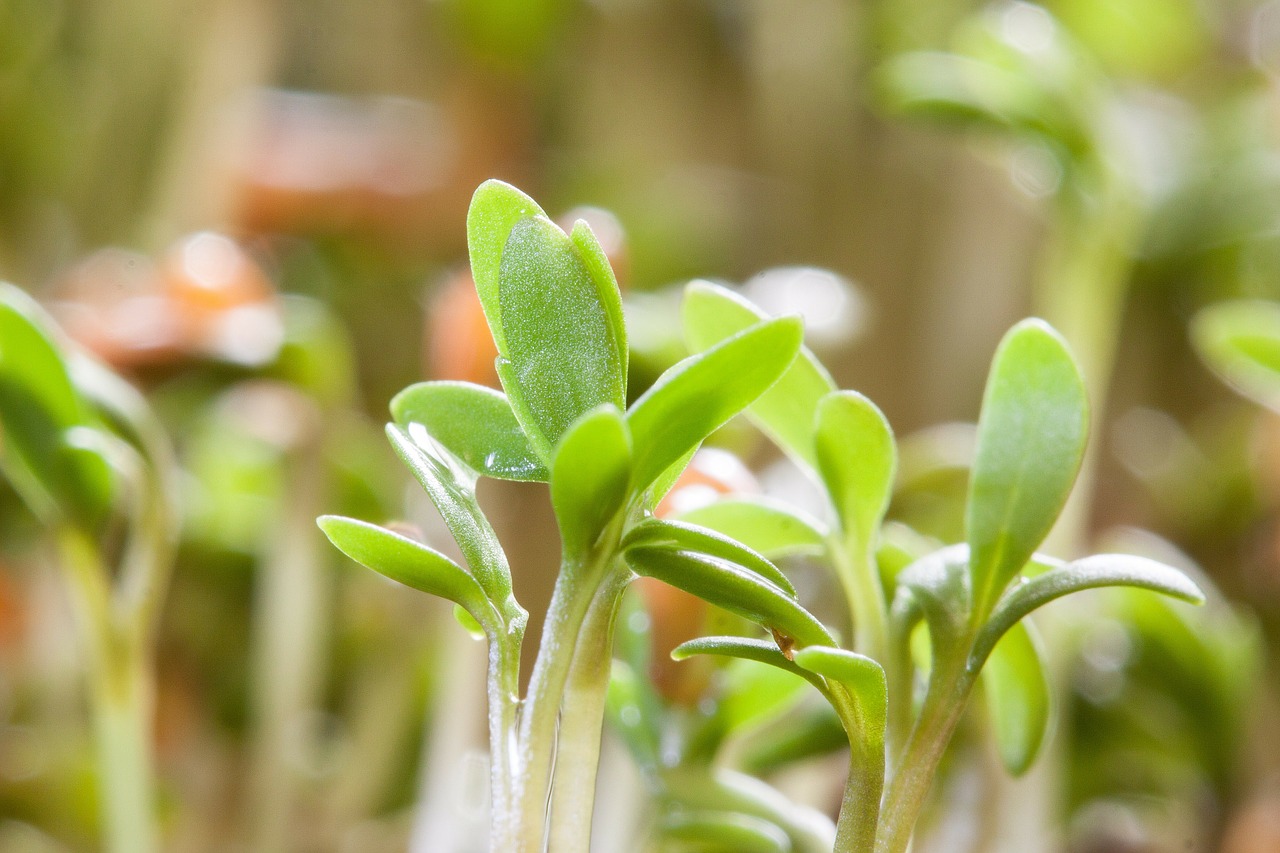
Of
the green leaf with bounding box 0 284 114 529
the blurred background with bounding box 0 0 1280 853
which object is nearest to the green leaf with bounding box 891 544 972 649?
the blurred background with bounding box 0 0 1280 853

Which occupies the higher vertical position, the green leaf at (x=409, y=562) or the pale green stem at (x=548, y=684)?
the green leaf at (x=409, y=562)

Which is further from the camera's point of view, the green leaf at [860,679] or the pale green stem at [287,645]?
the pale green stem at [287,645]

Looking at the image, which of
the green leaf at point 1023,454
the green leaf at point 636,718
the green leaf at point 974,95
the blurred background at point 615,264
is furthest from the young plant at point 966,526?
the green leaf at point 974,95

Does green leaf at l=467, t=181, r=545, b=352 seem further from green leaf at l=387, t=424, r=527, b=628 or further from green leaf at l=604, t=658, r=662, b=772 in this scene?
green leaf at l=604, t=658, r=662, b=772

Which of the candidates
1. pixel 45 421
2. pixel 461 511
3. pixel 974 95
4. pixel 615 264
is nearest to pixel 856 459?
pixel 461 511

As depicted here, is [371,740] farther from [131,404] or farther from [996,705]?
[996,705]

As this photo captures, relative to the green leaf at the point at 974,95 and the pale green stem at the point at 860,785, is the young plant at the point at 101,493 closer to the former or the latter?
the pale green stem at the point at 860,785

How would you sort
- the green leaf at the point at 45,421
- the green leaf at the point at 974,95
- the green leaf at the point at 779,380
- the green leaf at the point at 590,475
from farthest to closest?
the green leaf at the point at 974,95
the green leaf at the point at 45,421
the green leaf at the point at 779,380
the green leaf at the point at 590,475

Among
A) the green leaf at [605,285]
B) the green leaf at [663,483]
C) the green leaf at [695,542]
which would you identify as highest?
the green leaf at [605,285]

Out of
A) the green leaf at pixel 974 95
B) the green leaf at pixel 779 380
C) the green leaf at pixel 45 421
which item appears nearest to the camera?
the green leaf at pixel 779 380
